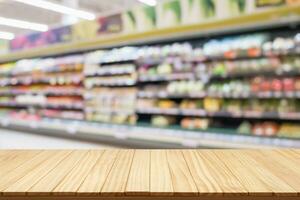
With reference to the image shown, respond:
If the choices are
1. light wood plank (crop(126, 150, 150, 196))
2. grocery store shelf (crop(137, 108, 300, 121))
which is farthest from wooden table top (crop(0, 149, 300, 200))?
grocery store shelf (crop(137, 108, 300, 121))

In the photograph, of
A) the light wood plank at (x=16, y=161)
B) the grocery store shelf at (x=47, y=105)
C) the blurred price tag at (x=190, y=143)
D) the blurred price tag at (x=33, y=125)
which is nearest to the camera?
the light wood plank at (x=16, y=161)

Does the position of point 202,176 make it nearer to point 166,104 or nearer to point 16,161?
point 16,161

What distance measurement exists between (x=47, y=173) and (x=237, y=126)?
3.32 metres

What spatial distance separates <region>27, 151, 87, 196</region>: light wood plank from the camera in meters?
0.91

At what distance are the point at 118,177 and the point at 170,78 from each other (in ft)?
11.4

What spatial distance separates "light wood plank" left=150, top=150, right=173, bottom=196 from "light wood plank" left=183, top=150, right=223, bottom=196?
8 centimetres

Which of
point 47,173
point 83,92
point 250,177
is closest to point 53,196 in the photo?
point 47,173

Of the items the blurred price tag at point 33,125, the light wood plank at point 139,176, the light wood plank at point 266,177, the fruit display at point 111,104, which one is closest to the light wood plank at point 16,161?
the light wood plank at point 139,176

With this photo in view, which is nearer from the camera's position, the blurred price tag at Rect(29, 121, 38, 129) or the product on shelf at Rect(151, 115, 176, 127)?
the product on shelf at Rect(151, 115, 176, 127)

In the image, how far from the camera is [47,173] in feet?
3.58

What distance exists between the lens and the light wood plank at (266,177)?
0.88 meters

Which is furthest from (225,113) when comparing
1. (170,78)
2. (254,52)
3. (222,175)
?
(222,175)

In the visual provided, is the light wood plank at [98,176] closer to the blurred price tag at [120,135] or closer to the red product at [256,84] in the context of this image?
the red product at [256,84]

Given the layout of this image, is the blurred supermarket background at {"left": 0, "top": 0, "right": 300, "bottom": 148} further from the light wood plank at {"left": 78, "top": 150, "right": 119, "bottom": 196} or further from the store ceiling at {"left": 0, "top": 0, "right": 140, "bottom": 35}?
the store ceiling at {"left": 0, "top": 0, "right": 140, "bottom": 35}
